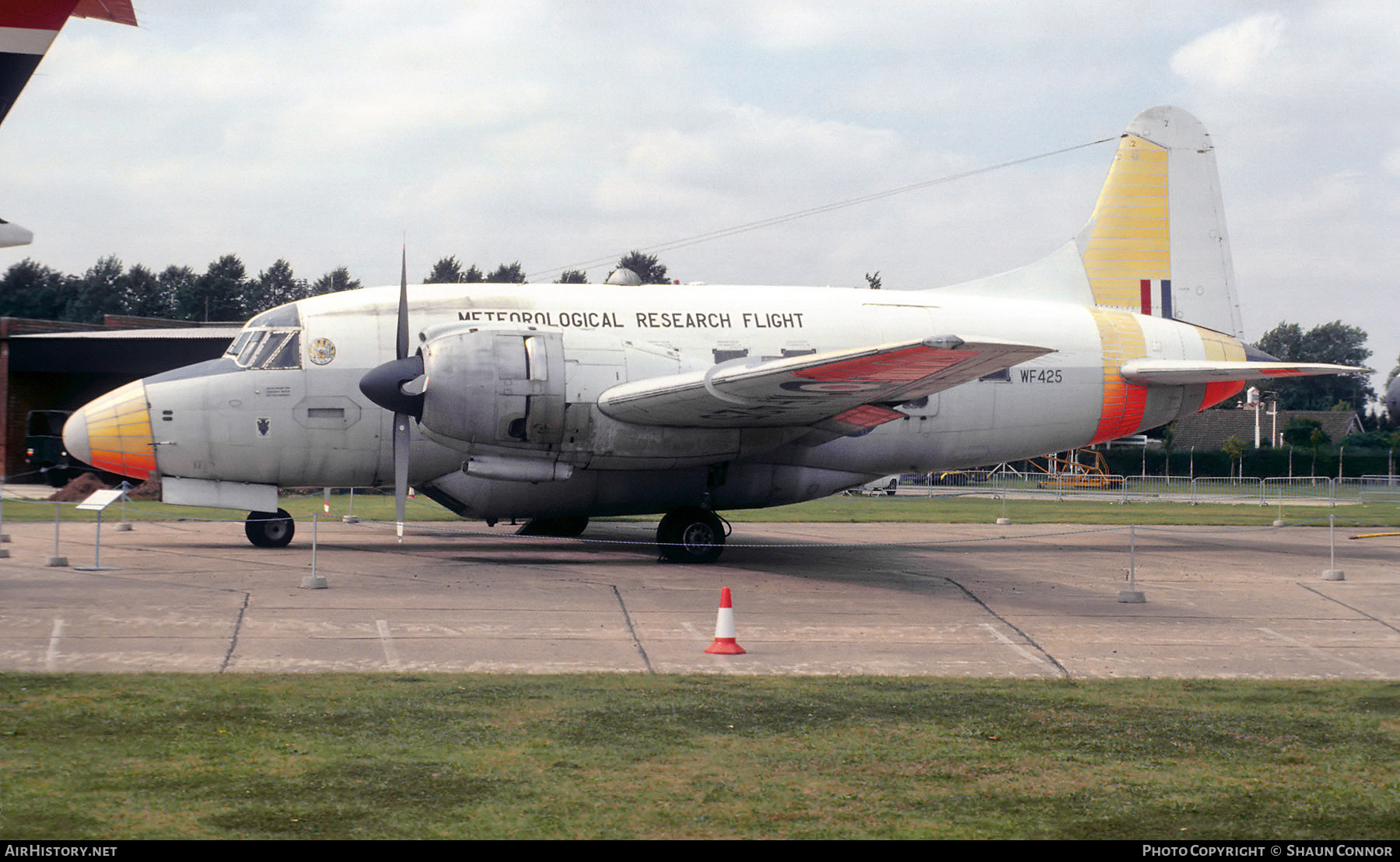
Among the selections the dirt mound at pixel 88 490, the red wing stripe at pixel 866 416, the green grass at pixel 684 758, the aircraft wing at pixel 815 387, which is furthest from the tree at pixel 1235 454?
the green grass at pixel 684 758

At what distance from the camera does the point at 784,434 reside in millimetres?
18141

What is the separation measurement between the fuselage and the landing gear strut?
0.82ft

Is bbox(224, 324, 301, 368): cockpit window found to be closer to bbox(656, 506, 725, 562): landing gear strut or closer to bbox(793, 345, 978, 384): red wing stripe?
bbox(656, 506, 725, 562): landing gear strut

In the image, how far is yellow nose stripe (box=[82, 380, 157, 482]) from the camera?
59.2 feet

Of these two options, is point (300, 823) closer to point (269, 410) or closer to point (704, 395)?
point (704, 395)

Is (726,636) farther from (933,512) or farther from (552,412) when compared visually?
(933,512)

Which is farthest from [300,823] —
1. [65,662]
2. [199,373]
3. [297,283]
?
[297,283]

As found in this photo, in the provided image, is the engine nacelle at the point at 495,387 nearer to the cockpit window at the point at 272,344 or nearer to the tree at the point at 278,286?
the cockpit window at the point at 272,344

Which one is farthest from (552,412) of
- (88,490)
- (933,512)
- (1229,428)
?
(1229,428)

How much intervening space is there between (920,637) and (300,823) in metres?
7.88

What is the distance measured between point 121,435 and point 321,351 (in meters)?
3.28

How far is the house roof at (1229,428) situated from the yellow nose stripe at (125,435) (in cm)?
6731

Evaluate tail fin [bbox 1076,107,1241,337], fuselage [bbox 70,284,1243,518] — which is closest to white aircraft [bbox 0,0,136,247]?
fuselage [bbox 70,284,1243,518]

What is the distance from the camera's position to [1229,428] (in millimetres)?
78750
